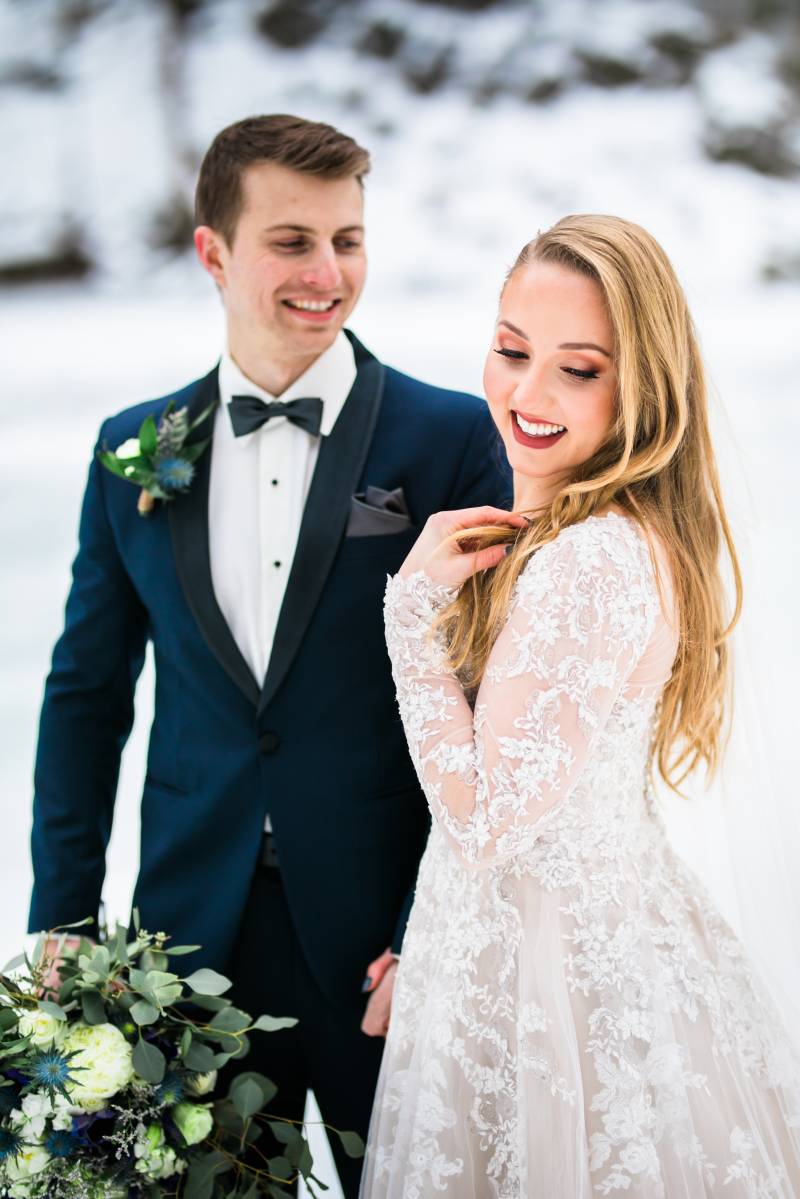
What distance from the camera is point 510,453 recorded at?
148cm

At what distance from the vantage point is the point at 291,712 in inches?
70.1

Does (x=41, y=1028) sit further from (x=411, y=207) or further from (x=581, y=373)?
(x=411, y=207)

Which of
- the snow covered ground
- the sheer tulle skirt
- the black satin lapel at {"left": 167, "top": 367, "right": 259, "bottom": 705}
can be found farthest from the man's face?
the snow covered ground

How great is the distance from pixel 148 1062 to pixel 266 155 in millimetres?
1358

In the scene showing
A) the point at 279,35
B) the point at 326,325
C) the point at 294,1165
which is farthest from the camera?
the point at 279,35

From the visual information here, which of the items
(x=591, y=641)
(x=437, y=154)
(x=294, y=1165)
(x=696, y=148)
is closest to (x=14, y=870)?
(x=294, y=1165)

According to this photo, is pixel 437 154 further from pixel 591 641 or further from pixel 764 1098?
pixel 764 1098

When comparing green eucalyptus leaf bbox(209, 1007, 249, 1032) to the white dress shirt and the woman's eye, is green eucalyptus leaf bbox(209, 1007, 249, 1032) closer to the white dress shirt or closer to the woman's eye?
the white dress shirt

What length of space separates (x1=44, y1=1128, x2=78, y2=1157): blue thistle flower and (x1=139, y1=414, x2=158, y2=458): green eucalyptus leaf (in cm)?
98

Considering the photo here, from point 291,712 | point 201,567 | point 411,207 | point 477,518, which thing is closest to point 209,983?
point 291,712

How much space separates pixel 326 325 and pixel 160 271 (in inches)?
91.0

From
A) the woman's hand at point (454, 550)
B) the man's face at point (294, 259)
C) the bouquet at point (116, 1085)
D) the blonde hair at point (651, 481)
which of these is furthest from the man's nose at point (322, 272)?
the bouquet at point (116, 1085)

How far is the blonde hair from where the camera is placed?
4.54ft

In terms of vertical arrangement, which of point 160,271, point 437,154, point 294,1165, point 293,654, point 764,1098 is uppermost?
point 437,154
